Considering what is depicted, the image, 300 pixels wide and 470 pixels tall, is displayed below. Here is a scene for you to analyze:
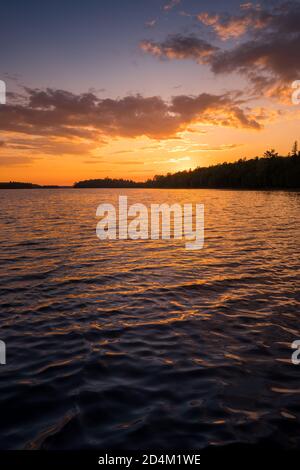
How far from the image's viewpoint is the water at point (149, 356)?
5863 millimetres

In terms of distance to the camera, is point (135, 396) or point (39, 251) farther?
point (39, 251)

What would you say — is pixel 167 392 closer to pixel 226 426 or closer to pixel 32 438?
pixel 226 426

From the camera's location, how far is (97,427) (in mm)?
5918

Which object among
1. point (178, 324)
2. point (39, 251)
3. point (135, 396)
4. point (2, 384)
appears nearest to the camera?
point (135, 396)

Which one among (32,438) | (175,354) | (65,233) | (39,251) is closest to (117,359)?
(175,354)

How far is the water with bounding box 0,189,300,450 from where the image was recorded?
19.2ft

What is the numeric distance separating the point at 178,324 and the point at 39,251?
49.0 ft

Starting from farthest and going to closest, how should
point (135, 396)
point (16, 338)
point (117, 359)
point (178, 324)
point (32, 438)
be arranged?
point (178, 324), point (16, 338), point (117, 359), point (135, 396), point (32, 438)

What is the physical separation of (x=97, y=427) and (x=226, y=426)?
236cm

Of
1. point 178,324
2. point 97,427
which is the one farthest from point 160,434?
point 178,324

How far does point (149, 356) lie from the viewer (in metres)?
8.45

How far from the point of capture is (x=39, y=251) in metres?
22.4

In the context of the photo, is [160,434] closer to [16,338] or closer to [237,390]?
[237,390]

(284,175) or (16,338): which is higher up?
(284,175)
